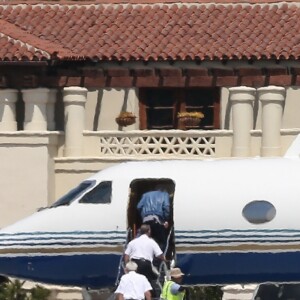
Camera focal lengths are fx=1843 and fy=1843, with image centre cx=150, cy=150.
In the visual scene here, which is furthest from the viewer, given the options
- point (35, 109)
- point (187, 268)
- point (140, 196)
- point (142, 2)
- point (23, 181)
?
point (142, 2)

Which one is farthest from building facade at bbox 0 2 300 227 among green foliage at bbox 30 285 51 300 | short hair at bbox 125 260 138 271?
short hair at bbox 125 260 138 271

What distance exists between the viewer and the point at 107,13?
4806cm

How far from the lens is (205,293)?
138ft

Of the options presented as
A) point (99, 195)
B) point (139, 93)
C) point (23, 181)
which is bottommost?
point (23, 181)

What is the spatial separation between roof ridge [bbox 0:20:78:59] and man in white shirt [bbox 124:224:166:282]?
1012 centimetres

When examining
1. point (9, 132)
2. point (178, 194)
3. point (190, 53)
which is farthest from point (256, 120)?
point (178, 194)

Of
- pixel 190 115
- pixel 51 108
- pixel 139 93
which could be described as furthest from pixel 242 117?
pixel 51 108

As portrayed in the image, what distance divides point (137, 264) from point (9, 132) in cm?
1050

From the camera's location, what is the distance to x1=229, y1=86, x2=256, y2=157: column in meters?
45.0

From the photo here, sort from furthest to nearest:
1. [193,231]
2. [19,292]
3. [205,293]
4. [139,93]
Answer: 1. [139,93]
2. [19,292]
3. [205,293]
4. [193,231]

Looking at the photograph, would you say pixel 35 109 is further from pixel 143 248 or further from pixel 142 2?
pixel 143 248

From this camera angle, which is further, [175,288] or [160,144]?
[160,144]

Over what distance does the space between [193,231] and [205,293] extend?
6427 mm

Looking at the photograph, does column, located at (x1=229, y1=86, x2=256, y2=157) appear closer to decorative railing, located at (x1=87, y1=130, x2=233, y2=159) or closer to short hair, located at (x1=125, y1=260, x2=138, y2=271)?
decorative railing, located at (x1=87, y1=130, x2=233, y2=159)
